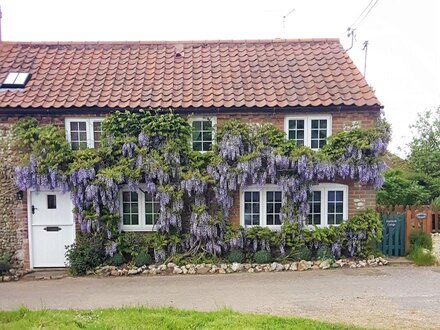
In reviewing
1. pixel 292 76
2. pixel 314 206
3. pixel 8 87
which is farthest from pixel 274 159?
pixel 8 87

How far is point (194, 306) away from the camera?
7.22 meters

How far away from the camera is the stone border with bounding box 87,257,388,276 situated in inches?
384

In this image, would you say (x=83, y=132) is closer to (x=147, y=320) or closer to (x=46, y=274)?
(x=46, y=274)

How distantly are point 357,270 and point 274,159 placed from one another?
343 cm

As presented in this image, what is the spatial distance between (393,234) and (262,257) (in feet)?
12.6

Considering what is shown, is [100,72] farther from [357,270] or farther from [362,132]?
[357,270]

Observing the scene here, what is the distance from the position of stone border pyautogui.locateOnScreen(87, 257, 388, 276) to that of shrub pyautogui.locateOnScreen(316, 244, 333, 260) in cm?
14

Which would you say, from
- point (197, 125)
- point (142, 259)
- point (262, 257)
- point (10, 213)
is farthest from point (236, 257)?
point (10, 213)

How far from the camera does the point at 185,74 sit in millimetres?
11562

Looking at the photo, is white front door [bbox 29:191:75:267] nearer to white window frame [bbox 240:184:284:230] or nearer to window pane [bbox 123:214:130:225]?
window pane [bbox 123:214:130:225]

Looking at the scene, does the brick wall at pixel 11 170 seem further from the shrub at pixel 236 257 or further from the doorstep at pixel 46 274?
the shrub at pixel 236 257

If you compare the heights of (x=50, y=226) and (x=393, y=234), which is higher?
(x=50, y=226)

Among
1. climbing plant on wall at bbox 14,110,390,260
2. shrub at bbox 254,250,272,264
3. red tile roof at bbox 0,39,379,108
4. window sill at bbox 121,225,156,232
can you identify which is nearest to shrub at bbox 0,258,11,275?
climbing plant on wall at bbox 14,110,390,260

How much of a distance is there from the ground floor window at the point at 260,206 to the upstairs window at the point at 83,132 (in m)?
4.24
